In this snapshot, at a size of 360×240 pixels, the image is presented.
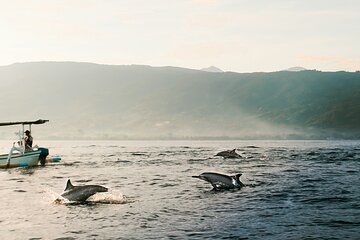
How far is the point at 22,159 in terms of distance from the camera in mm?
53344

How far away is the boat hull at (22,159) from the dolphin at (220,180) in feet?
94.2

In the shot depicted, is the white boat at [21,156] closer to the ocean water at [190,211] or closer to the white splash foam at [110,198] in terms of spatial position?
the ocean water at [190,211]

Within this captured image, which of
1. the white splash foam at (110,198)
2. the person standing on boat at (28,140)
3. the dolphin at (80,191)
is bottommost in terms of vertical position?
the white splash foam at (110,198)

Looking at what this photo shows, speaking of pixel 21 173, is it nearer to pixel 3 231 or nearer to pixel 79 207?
pixel 79 207

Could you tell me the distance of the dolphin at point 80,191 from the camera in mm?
27047

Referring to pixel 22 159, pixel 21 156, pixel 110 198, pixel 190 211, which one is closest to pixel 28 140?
pixel 21 156

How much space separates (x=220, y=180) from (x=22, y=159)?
29.7m

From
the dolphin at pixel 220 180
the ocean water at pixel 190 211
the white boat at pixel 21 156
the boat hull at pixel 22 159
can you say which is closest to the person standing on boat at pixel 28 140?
the white boat at pixel 21 156

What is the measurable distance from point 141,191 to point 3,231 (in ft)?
43.5

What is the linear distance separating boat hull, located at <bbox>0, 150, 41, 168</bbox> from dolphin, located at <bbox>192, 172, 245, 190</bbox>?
2872cm

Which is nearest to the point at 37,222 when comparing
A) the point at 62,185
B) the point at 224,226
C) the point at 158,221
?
the point at 158,221

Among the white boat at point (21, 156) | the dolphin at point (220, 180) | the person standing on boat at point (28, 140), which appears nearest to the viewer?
the dolphin at point (220, 180)

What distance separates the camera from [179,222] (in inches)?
827

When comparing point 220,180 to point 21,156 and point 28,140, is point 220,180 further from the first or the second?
point 28,140
